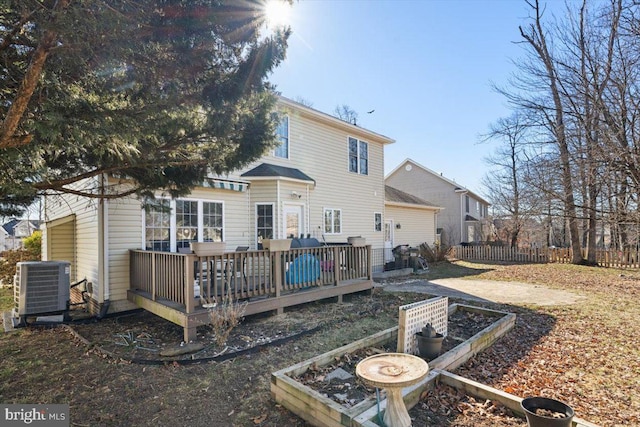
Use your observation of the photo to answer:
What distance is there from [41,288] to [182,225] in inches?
124

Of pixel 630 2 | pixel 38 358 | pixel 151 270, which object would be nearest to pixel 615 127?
pixel 630 2

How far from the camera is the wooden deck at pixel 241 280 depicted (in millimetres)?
5480

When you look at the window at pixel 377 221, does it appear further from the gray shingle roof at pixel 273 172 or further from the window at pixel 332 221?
the gray shingle roof at pixel 273 172

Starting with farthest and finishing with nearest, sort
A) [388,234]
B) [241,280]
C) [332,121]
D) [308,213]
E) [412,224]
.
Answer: [412,224] → [388,234] → [332,121] → [308,213] → [241,280]

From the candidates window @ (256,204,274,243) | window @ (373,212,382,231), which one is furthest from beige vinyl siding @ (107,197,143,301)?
window @ (373,212,382,231)

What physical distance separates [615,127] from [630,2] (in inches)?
109

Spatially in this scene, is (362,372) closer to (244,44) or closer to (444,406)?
(444,406)

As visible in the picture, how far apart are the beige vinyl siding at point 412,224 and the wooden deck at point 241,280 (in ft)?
33.2

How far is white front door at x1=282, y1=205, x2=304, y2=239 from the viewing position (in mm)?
11012

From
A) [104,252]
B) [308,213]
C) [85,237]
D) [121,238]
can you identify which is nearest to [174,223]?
[121,238]

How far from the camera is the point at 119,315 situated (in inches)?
292

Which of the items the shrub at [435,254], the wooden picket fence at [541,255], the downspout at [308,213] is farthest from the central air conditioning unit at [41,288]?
the wooden picket fence at [541,255]

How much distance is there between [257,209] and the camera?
34.9 ft

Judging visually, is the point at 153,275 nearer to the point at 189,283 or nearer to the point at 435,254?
the point at 189,283
